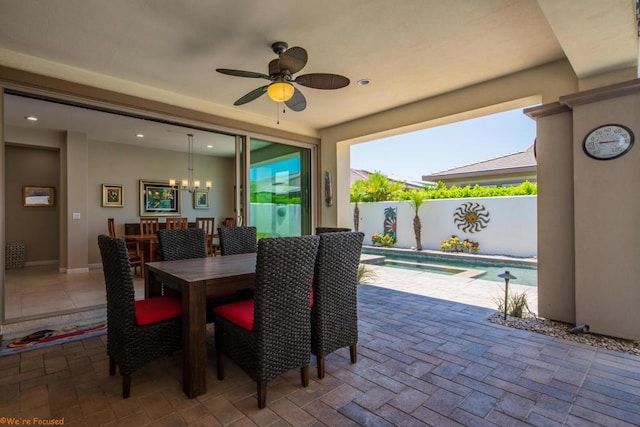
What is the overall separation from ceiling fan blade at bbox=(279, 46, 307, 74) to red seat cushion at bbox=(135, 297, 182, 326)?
2003 mm

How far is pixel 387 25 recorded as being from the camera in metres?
2.68

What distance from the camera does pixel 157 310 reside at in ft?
7.35

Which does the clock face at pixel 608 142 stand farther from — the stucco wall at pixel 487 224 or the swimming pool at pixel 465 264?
the stucco wall at pixel 487 224

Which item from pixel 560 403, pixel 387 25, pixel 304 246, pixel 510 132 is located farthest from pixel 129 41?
pixel 510 132

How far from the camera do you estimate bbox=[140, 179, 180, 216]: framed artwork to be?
297 inches

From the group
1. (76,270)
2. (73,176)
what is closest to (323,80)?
(73,176)

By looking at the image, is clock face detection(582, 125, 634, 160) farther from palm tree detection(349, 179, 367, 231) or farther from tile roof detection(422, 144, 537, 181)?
palm tree detection(349, 179, 367, 231)

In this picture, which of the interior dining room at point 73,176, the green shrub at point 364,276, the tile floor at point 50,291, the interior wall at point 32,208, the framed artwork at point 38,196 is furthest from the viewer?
the framed artwork at point 38,196

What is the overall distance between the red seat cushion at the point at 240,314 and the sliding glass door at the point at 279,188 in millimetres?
Result: 2895

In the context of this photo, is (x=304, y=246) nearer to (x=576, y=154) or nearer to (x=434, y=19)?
(x=434, y=19)

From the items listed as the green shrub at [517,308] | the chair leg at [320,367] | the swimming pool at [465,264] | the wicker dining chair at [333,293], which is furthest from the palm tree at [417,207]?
the chair leg at [320,367]

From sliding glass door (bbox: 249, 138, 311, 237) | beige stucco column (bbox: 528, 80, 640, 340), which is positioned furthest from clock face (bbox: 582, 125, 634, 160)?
sliding glass door (bbox: 249, 138, 311, 237)

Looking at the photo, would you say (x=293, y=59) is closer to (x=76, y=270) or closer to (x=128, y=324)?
(x=128, y=324)

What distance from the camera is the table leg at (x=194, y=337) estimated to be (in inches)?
78.9
